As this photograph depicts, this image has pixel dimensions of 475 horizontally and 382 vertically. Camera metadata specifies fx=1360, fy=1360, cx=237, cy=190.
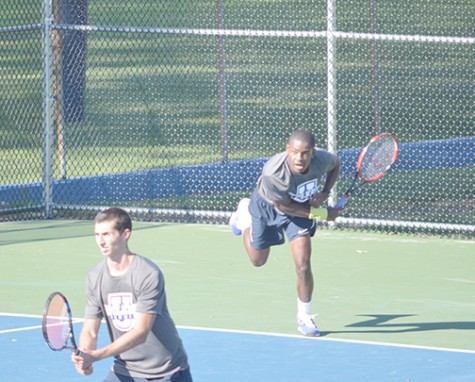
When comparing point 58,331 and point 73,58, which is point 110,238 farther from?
point 73,58

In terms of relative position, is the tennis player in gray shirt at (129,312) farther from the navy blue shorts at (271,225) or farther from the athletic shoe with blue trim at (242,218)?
the athletic shoe with blue trim at (242,218)

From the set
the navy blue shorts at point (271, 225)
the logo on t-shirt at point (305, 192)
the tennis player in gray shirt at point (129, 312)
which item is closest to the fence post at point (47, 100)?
the navy blue shorts at point (271, 225)

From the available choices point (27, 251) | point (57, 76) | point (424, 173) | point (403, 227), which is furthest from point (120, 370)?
point (424, 173)

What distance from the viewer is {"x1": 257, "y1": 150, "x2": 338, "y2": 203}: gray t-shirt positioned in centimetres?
1023

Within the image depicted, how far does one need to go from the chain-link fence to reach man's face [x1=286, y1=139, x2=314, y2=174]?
3801mm

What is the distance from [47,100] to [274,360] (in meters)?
6.81

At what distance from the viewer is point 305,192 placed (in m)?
10.3

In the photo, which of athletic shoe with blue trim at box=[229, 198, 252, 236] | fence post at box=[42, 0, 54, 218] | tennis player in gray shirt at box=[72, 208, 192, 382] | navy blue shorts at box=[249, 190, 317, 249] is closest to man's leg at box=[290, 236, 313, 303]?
navy blue shorts at box=[249, 190, 317, 249]

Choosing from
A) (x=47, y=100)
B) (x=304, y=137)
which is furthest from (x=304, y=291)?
(x=47, y=100)

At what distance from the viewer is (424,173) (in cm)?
1784

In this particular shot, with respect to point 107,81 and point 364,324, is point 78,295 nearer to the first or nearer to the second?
point 364,324

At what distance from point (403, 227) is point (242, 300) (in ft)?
11.8

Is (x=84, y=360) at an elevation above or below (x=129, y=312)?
below

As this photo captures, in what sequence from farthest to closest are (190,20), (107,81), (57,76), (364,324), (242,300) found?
(190,20) < (107,81) < (57,76) < (242,300) < (364,324)
